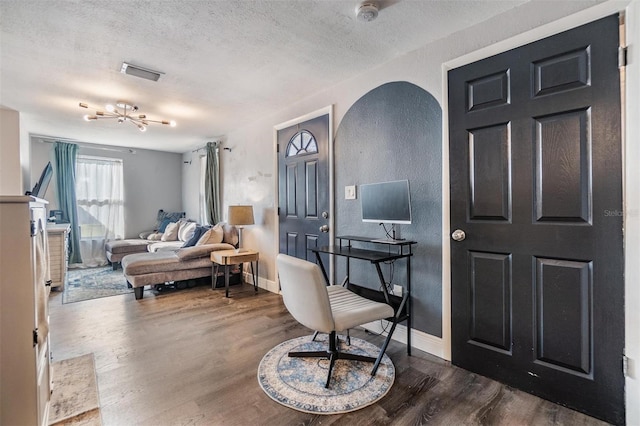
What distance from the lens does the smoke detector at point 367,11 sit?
1810 mm

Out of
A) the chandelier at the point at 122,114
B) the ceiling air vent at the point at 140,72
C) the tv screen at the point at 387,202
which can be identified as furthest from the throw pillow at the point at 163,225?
the tv screen at the point at 387,202

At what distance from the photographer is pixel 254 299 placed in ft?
12.1

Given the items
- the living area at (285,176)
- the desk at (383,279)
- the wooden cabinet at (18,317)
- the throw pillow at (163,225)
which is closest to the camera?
the wooden cabinet at (18,317)

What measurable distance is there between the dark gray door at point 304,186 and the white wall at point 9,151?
2344mm

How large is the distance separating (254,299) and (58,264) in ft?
9.62

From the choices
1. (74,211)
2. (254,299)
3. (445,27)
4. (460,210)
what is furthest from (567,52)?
(74,211)

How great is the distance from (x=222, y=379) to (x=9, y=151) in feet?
6.11

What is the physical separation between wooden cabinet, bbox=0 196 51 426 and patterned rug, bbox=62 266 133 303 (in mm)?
3159

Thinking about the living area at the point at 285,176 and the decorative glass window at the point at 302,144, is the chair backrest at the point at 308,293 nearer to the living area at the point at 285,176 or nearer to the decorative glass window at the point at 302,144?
the living area at the point at 285,176

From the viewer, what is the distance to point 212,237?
4430 millimetres

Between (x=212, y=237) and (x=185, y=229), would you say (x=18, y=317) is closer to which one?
(x=212, y=237)

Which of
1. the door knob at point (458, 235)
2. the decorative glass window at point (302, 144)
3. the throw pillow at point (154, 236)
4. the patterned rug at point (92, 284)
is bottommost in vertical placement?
the patterned rug at point (92, 284)

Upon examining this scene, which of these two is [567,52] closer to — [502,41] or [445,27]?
[502,41]

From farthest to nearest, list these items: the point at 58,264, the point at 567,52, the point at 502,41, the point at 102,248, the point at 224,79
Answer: the point at 102,248 → the point at 58,264 → the point at 224,79 → the point at 502,41 → the point at 567,52
